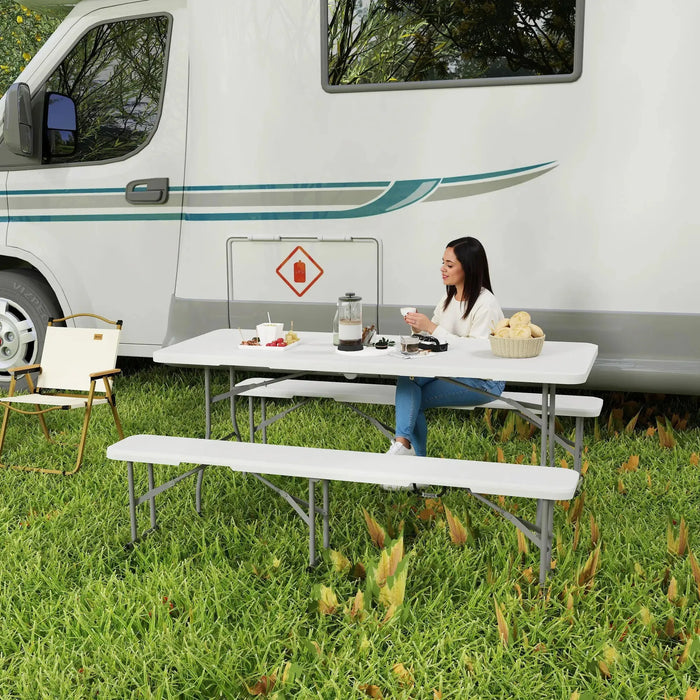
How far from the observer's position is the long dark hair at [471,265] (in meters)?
3.98

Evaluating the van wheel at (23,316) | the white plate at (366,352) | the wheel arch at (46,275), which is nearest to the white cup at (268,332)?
the white plate at (366,352)

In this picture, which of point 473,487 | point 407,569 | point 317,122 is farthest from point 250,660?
point 317,122

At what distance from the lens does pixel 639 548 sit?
3320 mm

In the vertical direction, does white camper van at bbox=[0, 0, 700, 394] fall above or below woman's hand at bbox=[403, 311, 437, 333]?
above

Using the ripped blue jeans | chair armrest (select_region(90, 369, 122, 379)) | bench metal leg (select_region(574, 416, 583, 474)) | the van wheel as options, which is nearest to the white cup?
the ripped blue jeans

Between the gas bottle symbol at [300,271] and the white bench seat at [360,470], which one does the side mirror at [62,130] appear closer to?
the gas bottle symbol at [300,271]

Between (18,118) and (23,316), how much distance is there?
1.33 meters

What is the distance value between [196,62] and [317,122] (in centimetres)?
79

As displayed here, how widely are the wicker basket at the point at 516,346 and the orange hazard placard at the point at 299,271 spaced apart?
5.12 feet

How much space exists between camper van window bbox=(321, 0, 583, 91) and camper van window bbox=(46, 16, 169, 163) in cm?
128

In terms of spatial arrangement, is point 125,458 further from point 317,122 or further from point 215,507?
point 317,122

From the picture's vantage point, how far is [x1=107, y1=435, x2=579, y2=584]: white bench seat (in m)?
2.94

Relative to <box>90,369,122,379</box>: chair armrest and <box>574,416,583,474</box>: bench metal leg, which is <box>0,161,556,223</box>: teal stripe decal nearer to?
<box>90,369,122,379</box>: chair armrest

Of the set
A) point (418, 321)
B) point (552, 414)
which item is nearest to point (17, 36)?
point (418, 321)
